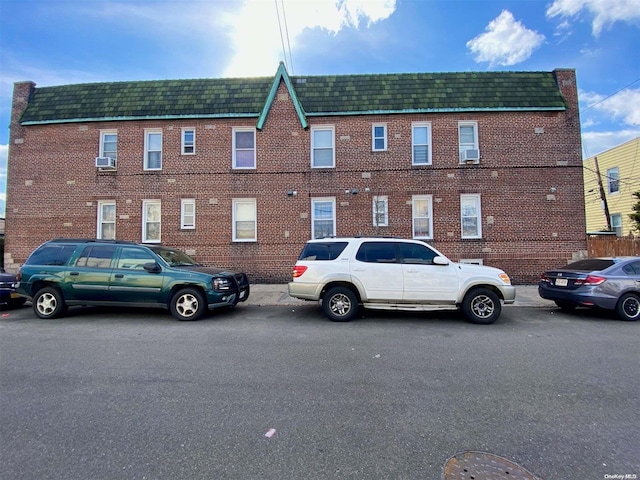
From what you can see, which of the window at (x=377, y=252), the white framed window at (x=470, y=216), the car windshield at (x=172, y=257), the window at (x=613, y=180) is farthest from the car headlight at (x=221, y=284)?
the window at (x=613, y=180)

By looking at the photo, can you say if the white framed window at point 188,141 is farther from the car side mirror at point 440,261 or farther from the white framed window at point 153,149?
the car side mirror at point 440,261

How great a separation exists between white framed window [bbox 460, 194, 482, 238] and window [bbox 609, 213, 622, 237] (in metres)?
15.1

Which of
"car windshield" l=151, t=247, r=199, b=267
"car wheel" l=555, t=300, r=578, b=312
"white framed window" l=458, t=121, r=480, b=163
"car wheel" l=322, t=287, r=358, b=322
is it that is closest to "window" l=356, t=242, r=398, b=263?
"car wheel" l=322, t=287, r=358, b=322

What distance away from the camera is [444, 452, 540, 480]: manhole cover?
7.81 ft

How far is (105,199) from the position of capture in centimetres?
1328

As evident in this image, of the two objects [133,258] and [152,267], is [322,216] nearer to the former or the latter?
[152,267]

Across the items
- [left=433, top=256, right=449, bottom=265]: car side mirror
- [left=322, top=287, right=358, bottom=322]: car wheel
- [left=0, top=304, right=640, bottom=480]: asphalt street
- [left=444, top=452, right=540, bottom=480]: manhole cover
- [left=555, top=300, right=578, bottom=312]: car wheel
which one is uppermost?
[left=433, top=256, right=449, bottom=265]: car side mirror

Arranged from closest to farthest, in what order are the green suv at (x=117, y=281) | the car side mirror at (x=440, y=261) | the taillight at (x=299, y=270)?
the car side mirror at (x=440, y=261) → the green suv at (x=117, y=281) → the taillight at (x=299, y=270)

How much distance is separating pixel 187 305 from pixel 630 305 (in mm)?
10016

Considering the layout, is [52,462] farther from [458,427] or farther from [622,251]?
[622,251]

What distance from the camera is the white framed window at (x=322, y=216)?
42.7 feet

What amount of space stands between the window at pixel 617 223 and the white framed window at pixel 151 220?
26.4m

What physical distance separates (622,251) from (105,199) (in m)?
21.0

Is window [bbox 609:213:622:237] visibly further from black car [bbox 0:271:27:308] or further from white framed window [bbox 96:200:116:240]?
black car [bbox 0:271:27:308]
